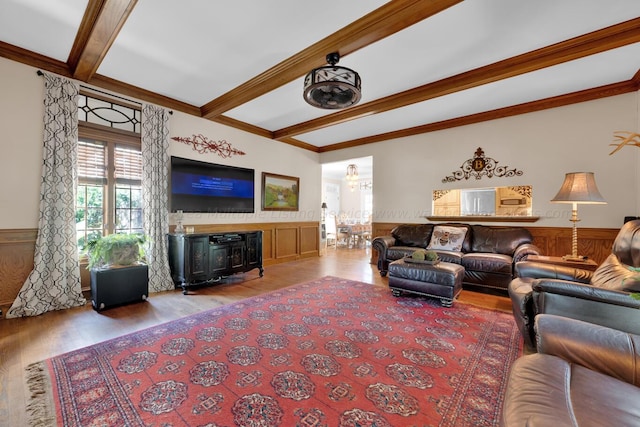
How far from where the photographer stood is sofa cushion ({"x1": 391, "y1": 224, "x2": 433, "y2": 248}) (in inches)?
189

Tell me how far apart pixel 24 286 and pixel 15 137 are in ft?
5.23

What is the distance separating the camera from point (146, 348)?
215 cm

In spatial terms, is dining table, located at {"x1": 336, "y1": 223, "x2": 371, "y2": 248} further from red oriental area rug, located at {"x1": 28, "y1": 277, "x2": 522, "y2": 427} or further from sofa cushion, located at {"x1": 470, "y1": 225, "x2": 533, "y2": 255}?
red oriental area rug, located at {"x1": 28, "y1": 277, "x2": 522, "y2": 427}

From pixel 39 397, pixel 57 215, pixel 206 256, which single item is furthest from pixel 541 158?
pixel 57 215

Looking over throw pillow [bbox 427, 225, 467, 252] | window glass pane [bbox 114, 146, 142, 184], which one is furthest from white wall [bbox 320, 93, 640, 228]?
window glass pane [bbox 114, 146, 142, 184]

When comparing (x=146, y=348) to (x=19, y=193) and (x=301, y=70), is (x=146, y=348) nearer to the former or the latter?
(x=19, y=193)

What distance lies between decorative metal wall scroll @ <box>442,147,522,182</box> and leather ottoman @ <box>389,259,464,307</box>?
2.16 metres

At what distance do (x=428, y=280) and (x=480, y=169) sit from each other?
2575mm

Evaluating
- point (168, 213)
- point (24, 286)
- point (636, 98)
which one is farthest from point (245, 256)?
point (636, 98)

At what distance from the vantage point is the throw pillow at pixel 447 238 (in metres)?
4.42

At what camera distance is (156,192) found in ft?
12.6

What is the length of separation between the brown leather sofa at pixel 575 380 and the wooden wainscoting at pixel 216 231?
14.4ft

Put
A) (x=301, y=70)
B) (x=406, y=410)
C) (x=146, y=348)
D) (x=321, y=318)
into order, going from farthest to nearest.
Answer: (x=301, y=70), (x=321, y=318), (x=146, y=348), (x=406, y=410)

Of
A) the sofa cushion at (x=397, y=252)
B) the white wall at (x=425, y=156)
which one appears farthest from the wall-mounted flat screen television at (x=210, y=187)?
the sofa cushion at (x=397, y=252)
